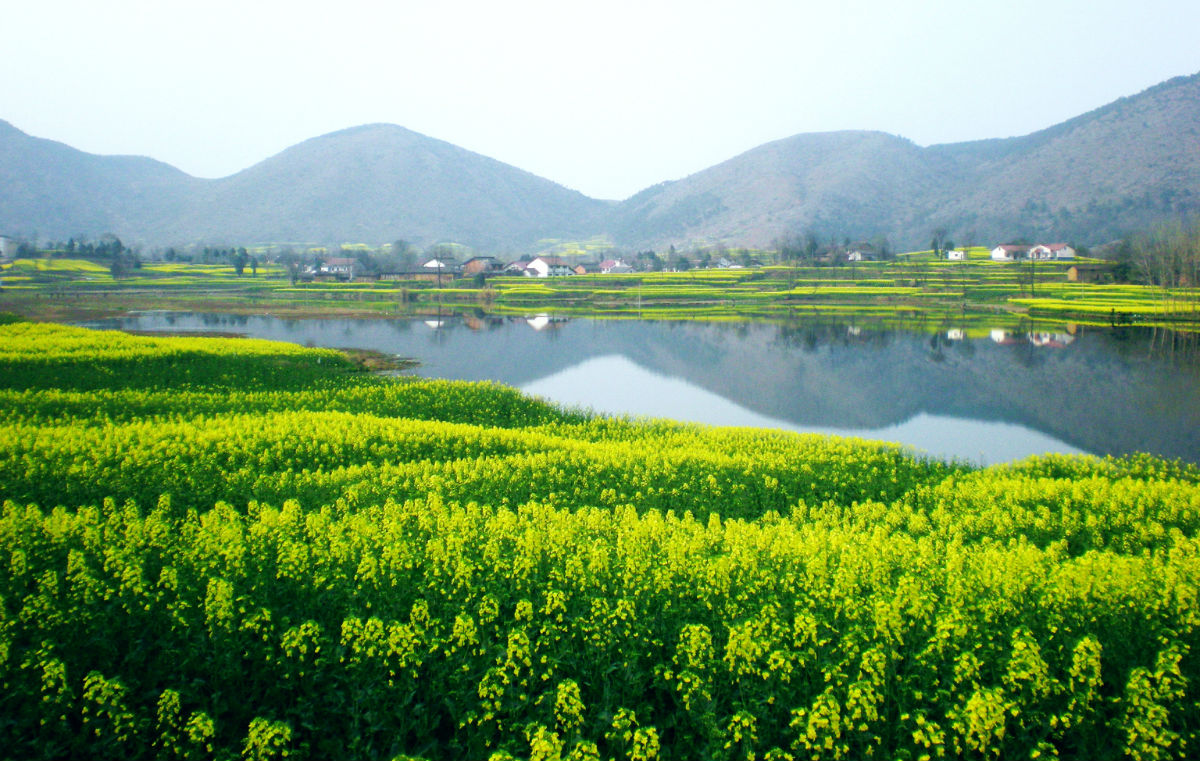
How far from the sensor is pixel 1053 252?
3789 inches

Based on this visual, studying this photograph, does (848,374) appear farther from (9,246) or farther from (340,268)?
(9,246)

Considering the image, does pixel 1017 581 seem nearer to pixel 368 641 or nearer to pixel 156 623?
pixel 368 641

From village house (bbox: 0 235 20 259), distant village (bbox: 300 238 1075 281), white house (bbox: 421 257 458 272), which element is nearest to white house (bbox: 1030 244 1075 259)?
distant village (bbox: 300 238 1075 281)

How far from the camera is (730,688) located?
5141 mm

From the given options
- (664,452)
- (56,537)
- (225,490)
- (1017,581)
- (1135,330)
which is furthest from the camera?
(1135,330)

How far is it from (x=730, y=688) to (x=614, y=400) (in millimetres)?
24150

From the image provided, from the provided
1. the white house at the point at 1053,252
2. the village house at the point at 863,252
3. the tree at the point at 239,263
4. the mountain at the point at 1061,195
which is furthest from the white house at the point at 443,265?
the mountain at the point at 1061,195

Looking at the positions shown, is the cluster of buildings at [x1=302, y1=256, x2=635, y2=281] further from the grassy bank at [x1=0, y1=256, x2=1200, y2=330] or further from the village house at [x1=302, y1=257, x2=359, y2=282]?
the grassy bank at [x1=0, y1=256, x2=1200, y2=330]

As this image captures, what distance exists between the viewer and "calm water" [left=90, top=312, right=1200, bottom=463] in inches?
948

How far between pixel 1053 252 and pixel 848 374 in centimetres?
7937

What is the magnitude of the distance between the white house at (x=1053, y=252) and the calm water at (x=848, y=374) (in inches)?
2164

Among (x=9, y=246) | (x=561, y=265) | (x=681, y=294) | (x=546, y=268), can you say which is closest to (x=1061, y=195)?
(x=561, y=265)

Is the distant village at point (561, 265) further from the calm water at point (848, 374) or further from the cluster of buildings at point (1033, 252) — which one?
the calm water at point (848, 374)

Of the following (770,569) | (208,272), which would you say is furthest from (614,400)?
(208,272)
